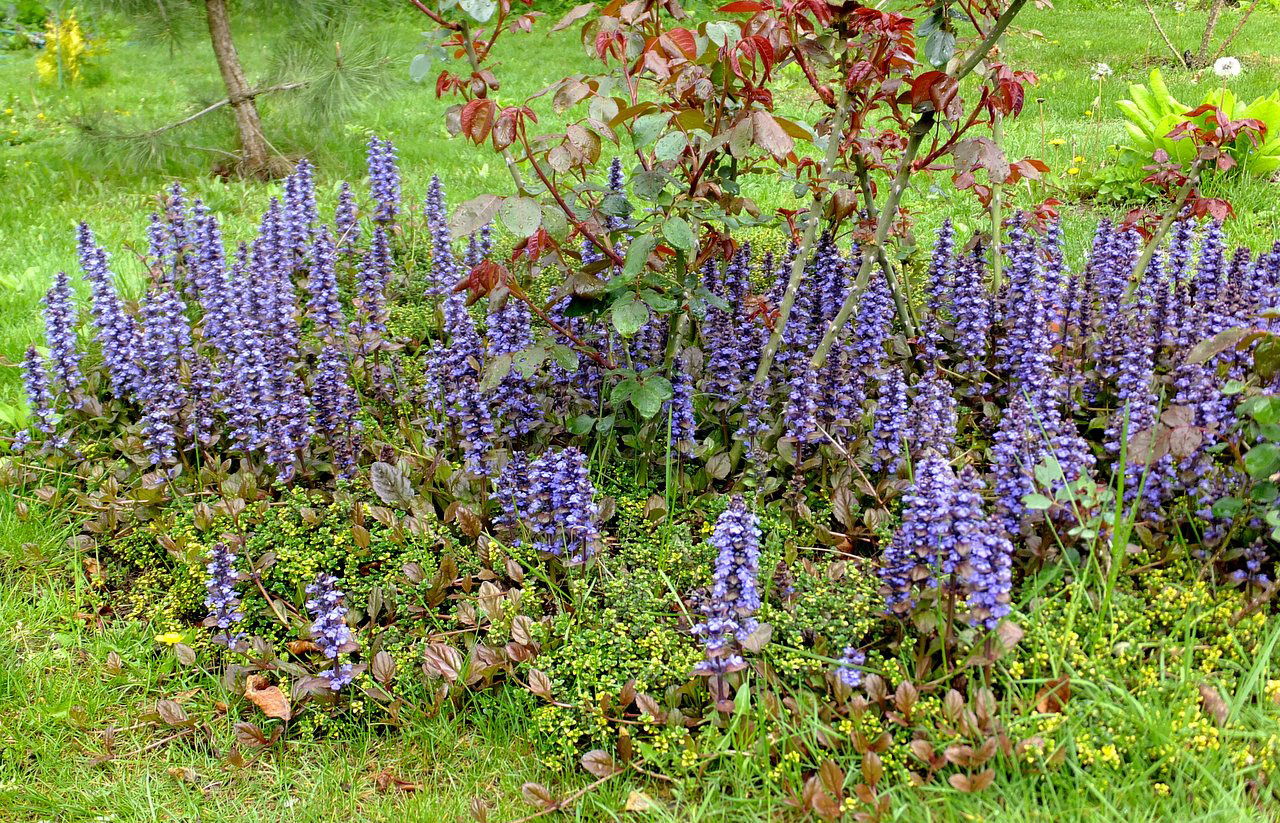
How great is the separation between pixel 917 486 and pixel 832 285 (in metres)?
1.37

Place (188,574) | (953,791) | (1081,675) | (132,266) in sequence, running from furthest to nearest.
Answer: (132,266) < (188,574) < (1081,675) < (953,791)

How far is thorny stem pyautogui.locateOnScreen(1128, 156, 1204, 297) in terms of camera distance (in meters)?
3.31

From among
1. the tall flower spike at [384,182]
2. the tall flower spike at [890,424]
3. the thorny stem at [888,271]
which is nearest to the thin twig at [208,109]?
the tall flower spike at [384,182]

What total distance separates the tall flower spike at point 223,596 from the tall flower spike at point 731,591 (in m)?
1.33

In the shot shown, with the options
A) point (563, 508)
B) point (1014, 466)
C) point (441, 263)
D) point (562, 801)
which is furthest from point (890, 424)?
point (441, 263)

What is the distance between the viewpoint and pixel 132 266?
5.23 meters

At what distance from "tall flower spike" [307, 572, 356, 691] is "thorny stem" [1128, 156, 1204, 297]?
9.25 ft

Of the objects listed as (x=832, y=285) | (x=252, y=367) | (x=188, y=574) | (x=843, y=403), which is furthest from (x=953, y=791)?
(x=252, y=367)

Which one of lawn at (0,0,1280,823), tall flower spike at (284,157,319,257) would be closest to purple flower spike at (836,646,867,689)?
lawn at (0,0,1280,823)

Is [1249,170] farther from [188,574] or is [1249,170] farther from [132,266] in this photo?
[132,266]

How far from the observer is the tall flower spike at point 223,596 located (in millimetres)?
2777

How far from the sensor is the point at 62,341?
12.1 ft

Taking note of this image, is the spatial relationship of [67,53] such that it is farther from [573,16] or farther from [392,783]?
[392,783]

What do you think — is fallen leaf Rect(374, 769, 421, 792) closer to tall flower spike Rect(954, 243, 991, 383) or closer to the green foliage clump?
the green foliage clump
